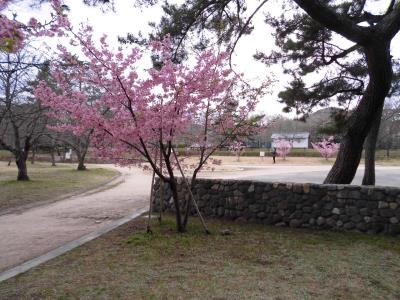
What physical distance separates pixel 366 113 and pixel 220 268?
5116 mm

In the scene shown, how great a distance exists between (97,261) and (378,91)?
6.24 meters

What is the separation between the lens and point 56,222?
9.28 m

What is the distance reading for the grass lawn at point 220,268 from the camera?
4.32 metres

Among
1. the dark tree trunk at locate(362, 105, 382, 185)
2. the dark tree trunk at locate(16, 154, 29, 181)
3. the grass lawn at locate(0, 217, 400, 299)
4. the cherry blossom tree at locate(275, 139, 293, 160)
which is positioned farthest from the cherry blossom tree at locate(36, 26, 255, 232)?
the cherry blossom tree at locate(275, 139, 293, 160)

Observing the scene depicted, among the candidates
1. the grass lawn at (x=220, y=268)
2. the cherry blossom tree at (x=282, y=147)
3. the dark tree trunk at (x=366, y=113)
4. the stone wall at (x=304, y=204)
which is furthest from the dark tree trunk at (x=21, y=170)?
the cherry blossom tree at (x=282, y=147)

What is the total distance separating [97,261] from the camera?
18.5ft

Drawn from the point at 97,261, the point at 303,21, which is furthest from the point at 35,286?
the point at 303,21

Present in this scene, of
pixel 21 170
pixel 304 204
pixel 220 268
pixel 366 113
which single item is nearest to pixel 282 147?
pixel 21 170

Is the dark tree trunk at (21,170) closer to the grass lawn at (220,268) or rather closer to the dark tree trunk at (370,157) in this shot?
the grass lawn at (220,268)

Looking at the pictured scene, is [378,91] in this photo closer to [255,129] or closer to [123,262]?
[255,129]

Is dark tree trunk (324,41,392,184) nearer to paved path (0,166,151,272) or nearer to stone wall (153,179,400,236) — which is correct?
stone wall (153,179,400,236)

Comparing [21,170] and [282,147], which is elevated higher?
[282,147]

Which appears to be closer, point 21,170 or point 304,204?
point 304,204

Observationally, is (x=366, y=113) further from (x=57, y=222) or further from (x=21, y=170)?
(x=21, y=170)
